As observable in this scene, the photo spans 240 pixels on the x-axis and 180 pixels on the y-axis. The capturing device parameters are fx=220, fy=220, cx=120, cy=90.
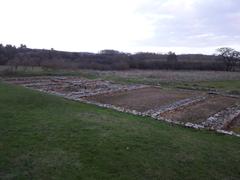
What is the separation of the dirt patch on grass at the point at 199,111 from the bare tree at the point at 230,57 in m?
33.6

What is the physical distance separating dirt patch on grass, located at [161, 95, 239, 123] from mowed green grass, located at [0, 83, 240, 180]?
6.03 ft

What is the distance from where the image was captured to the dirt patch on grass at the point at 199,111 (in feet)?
30.5

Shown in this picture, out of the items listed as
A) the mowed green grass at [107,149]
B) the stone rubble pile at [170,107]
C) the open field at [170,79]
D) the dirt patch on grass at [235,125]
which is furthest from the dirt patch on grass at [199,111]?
the open field at [170,79]

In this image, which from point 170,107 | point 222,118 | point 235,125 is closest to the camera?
point 235,125

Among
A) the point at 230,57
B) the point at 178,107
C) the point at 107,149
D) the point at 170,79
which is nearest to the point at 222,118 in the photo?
the point at 178,107

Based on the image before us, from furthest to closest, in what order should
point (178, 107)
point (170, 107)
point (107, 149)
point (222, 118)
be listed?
point (178, 107) → point (170, 107) → point (222, 118) → point (107, 149)

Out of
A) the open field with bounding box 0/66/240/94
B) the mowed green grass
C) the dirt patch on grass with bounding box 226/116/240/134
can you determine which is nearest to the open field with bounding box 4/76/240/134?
the dirt patch on grass with bounding box 226/116/240/134

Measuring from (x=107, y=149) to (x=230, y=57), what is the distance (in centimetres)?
4622

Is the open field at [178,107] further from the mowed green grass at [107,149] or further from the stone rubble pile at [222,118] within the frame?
the mowed green grass at [107,149]

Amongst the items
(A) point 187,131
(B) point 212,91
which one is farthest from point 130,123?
(B) point 212,91

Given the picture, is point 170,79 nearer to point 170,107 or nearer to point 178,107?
point 178,107

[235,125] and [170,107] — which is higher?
[170,107]

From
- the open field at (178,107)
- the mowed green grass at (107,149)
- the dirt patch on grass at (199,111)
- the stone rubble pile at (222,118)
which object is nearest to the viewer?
the mowed green grass at (107,149)

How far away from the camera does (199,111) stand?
421 inches
